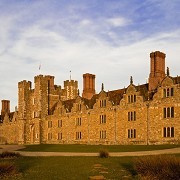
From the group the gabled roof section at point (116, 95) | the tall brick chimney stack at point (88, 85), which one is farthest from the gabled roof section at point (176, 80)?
the tall brick chimney stack at point (88, 85)

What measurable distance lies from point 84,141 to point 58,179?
36.4m

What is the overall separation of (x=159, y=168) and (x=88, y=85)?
144ft

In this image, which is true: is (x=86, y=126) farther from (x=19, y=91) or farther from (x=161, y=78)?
(x=19, y=91)

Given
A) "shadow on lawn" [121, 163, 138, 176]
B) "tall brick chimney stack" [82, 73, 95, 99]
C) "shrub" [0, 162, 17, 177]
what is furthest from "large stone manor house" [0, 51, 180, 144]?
"shrub" [0, 162, 17, 177]

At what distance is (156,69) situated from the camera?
139 feet

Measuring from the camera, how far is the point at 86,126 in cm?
5175

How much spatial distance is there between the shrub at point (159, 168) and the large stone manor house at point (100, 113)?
22752 mm

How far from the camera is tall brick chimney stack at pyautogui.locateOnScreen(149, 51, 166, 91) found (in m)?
42.2

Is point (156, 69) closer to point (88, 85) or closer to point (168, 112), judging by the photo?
point (168, 112)

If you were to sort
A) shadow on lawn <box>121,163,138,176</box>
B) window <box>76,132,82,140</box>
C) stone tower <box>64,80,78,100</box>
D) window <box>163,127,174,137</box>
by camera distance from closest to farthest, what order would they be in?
shadow on lawn <box>121,163,138,176</box>
window <box>163,127,174,137</box>
window <box>76,132,82,140</box>
stone tower <box>64,80,78,100</box>

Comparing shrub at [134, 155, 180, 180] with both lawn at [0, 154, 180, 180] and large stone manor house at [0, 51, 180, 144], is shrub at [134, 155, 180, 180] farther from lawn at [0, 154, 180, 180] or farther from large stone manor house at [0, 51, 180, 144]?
large stone manor house at [0, 51, 180, 144]

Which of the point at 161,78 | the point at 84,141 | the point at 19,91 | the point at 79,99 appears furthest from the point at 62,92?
the point at 161,78

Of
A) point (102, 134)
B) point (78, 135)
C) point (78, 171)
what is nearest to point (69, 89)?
point (78, 135)

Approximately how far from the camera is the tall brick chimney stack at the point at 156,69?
42.2m
